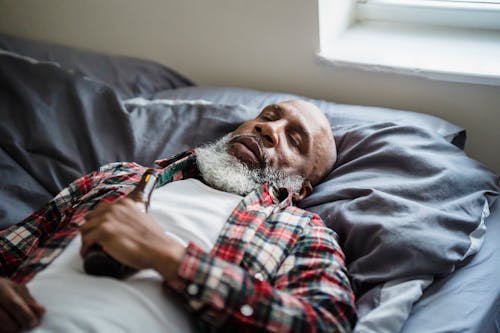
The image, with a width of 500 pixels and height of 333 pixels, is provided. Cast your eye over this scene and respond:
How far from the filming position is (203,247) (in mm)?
1028

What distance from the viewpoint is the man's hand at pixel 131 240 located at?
0.86 metres

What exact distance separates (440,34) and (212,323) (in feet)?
4.66

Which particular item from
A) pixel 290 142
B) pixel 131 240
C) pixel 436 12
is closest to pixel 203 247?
pixel 131 240

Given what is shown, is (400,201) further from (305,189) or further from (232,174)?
(232,174)

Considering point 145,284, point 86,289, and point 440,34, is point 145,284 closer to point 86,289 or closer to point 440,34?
point 86,289

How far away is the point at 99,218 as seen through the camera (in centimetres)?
89

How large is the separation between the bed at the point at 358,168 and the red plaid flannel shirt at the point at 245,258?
9cm

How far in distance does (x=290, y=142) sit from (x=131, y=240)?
62cm

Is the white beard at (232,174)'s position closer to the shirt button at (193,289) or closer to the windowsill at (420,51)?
the shirt button at (193,289)

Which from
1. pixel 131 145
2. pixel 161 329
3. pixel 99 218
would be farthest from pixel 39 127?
pixel 161 329

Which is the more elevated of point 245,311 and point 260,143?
point 260,143

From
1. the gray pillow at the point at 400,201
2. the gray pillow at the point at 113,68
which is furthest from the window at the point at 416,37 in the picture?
the gray pillow at the point at 113,68

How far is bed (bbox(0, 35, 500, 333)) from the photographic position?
103 centimetres

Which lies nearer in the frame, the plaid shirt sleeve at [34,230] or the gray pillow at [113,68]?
the plaid shirt sleeve at [34,230]
